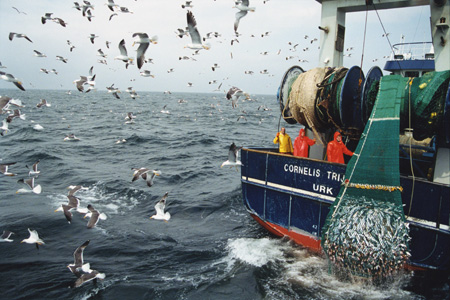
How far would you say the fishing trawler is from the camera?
7234 mm

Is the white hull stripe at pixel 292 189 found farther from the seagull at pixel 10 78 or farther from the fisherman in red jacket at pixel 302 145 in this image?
the seagull at pixel 10 78

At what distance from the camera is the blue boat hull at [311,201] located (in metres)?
7.20

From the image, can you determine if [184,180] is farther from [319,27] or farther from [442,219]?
[442,219]

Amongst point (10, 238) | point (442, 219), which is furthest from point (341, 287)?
point (10, 238)

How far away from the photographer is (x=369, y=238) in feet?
22.9

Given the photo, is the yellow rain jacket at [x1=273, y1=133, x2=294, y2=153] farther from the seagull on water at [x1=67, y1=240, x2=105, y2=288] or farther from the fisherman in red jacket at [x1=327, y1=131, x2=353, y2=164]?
the seagull on water at [x1=67, y1=240, x2=105, y2=288]

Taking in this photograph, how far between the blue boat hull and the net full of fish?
0.65 m

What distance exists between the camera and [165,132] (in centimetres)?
3250

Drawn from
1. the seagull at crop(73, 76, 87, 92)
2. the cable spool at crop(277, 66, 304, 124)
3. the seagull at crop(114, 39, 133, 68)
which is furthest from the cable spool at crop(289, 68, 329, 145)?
the seagull at crop(73, 76, 87, 92)

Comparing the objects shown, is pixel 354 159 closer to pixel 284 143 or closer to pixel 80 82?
pixel 284 143

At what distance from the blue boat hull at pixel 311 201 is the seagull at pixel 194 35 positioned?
3.44 m

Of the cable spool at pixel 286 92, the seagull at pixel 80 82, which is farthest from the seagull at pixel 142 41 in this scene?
the seagull at pixel 80 82

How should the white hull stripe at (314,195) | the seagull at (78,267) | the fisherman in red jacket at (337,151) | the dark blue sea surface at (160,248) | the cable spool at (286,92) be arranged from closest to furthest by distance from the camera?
the white hull stripe at (314,195) → the dark blue sea surface at (160,248) → the seagull at (78,267) → the fisherman in red jacket at (337,151) → the cable spool at (286,92)

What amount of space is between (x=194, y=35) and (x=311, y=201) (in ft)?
18.7
